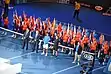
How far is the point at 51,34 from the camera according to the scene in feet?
89.0

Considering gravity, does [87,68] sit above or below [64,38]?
below

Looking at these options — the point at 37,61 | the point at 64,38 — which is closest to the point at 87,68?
the point at 37,61

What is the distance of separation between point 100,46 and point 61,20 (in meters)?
7.70

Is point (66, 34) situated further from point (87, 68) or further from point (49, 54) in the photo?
point (87, 68)

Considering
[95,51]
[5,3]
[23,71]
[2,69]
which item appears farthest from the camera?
[5,3]

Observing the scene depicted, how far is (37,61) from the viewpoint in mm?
24562

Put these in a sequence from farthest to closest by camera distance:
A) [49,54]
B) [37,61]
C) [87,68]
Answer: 1. [49,54]
2. [37,61]
3. [87,68]

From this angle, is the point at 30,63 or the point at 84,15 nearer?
the point at 30,63

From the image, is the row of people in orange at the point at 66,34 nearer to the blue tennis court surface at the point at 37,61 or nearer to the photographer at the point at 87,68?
the blue tennis court surface at the point at 37,61

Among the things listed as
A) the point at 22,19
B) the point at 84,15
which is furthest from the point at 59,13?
the point at 22,19

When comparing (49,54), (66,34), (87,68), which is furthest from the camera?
(66,34)

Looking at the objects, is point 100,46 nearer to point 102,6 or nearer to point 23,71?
point 23,71

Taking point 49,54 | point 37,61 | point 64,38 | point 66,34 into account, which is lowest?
point 37,61

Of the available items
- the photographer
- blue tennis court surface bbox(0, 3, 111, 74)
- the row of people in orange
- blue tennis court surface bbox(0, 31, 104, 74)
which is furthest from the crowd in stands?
the photographer
